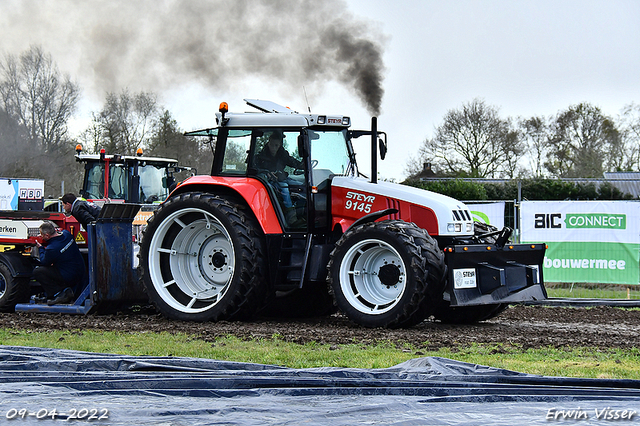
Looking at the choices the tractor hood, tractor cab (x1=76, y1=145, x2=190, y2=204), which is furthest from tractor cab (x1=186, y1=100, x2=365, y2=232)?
tractor cab (x1=76, y1=145, x2=190, y2=204)

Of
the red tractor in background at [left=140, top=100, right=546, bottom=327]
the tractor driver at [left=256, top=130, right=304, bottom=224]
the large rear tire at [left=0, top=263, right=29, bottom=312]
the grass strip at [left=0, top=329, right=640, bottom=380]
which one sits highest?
the tractor driver at [left=256, top=130, right=304, bottom=224]

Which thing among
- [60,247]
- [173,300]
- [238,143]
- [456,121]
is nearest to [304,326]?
[173,300]

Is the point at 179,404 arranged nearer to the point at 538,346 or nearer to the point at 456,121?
the point at 538,346

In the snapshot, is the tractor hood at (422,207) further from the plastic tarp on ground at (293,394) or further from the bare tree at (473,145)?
the bare tree at (473,145)

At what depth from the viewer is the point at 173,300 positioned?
9.23 m

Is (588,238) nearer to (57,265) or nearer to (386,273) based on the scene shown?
(386,273)

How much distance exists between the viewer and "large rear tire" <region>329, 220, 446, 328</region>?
25.4 feet

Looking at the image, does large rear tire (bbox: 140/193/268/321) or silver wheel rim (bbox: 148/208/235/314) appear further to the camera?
silver wheel rim (bbox: 148/208/235/314)

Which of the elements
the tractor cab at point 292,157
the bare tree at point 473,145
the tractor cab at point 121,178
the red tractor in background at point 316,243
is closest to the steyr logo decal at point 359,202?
the red tractor in background at point 316,243

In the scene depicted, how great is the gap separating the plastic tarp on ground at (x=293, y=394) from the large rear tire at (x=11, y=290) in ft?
18.0

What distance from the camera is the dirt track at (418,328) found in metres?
7.36

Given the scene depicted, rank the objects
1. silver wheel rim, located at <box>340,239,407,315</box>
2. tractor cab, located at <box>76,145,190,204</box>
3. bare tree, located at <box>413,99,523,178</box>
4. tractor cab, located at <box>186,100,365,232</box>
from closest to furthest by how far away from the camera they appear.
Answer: silver wheel rim, located at <box>340,239,407,315</box> → tractor cab, located at <box>186,100,365,232</box> → tractor cab, located at <box>76,145,190,204</box> → bare tree, located at <box>413,99,523,178</box>

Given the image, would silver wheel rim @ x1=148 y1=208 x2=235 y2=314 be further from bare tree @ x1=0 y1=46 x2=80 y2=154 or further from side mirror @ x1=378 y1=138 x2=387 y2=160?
bare tree @ x1=0 y1=46 x2=80 y2=154

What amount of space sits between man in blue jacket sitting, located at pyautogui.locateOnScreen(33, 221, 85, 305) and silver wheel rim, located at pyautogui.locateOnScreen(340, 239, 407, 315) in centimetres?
397
